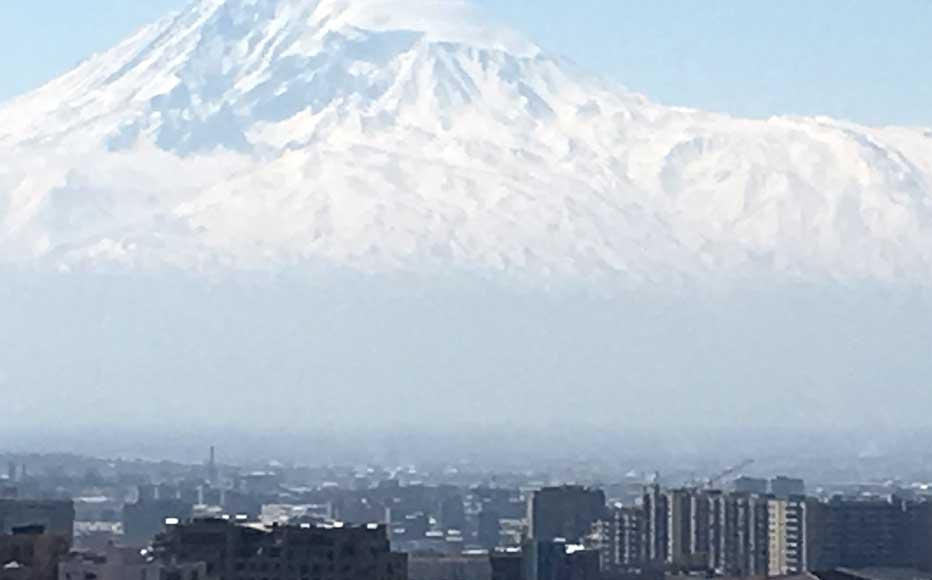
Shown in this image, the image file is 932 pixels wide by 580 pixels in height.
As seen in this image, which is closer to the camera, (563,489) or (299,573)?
(299,573)

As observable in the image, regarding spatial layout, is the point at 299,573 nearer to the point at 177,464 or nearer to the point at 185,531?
the point at 185,531

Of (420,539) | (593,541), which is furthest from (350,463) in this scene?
(593,541)

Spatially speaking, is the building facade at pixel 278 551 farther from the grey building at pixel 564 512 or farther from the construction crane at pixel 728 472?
the construction crane at pixel 728 472

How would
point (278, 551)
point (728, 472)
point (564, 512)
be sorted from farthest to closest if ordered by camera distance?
1. point (728, 472)
2. point (564, 512)
3. point (278, 551)

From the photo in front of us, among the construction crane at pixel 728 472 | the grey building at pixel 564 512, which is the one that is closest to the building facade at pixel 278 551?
the grey building at pixel 564 512

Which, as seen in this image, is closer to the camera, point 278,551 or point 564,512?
point 278,551

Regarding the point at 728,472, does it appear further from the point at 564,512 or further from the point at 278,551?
the point at 278,551

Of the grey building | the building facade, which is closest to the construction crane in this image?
the grey building

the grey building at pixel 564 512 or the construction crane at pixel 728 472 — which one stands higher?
the construction crane at pixel 728 472

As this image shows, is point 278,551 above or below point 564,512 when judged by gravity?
below

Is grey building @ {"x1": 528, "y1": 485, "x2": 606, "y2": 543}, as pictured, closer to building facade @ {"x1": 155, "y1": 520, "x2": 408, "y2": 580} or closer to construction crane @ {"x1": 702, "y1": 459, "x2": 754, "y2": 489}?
construction crane @ {"x1": 702, "y1": 459, "x2": 754, "y2": 489}

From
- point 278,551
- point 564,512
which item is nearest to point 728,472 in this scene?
point 564,512
